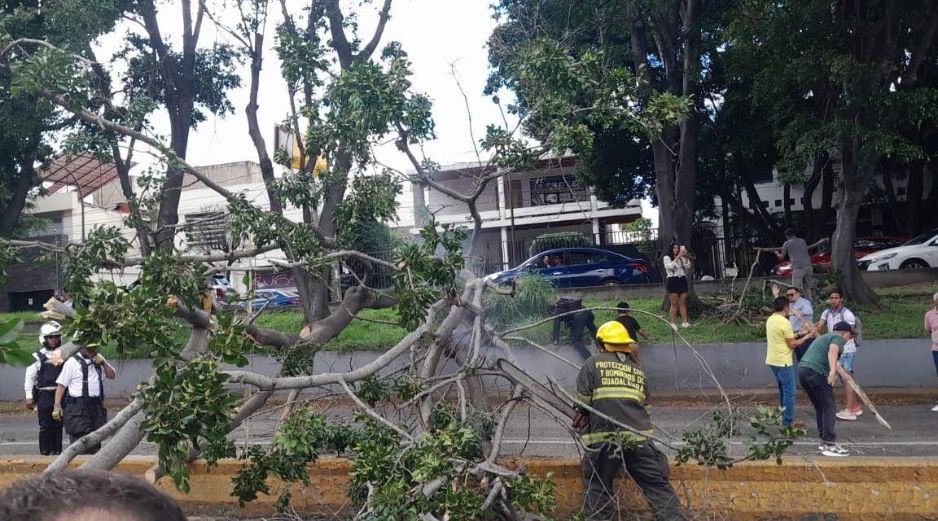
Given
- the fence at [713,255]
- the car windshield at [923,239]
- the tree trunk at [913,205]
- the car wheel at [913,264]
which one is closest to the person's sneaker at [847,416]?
the fence at [713,255]

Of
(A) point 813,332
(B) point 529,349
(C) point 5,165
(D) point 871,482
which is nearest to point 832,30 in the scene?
(A) point 813,332

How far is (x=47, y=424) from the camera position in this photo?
9188 millimetres

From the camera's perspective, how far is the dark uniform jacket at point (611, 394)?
19.1ft

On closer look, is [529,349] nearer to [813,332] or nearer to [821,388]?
[813,332]

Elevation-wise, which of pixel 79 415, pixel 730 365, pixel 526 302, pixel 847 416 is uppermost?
pixel 526 302

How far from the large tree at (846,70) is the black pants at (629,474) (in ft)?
31.1

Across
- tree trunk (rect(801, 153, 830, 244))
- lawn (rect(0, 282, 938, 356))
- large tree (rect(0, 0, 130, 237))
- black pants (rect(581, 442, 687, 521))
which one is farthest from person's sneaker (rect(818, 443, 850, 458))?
tree trunk (rect(801, 153, 830, 244))

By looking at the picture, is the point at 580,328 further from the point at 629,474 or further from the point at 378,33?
the point at 629,474

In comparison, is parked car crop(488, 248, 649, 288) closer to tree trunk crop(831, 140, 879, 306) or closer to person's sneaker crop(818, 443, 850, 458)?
tree trunk crop(831, 140, 879, 306)

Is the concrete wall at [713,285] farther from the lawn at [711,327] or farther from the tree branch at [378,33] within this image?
the tree branch at [378,33]

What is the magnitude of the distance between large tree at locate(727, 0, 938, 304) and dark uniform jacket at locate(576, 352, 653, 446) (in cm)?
913

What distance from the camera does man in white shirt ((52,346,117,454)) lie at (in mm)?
8734

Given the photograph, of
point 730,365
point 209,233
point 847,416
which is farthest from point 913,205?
point 209,233

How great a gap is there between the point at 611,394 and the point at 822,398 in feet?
12.9
